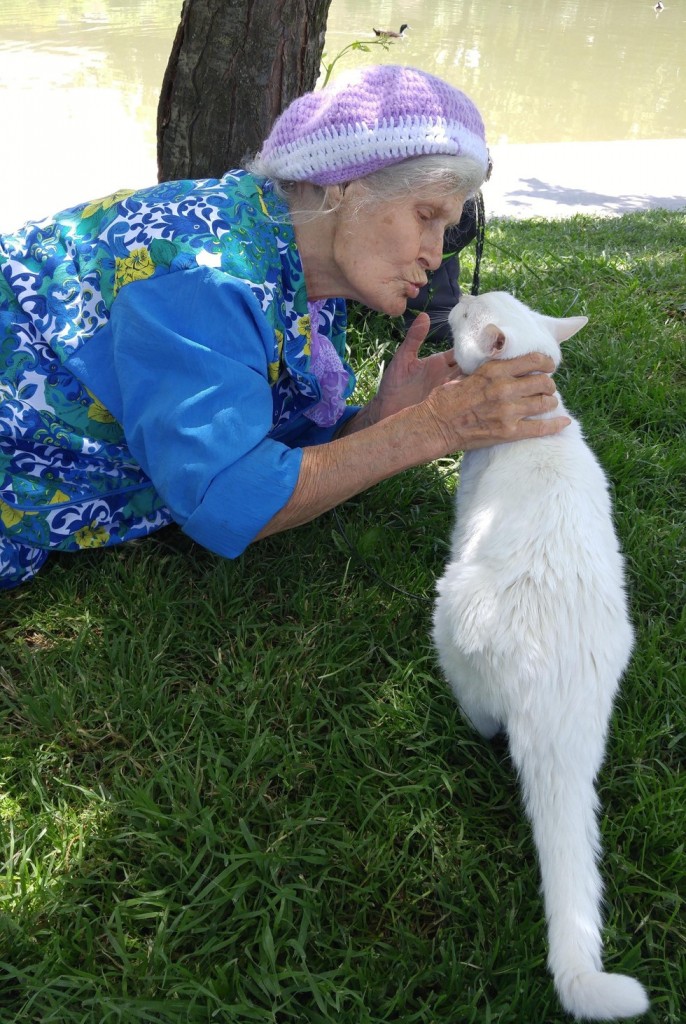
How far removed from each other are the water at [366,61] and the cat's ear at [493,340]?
4892mm

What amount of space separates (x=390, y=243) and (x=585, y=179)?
24.9 ft

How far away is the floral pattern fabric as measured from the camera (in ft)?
6.15

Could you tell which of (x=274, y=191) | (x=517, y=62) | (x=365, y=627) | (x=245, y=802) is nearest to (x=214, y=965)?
(x=245, y=802)

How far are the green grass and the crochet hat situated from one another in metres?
1.06

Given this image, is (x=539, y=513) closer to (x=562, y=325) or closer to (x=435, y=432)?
(x=435, y=432)

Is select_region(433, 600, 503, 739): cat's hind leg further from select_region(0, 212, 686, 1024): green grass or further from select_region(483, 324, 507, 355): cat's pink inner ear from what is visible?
select_region(483, 324, 507, 355): cat's pink inner ear

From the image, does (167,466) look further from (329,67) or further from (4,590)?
(329,67)

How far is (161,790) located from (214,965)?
42 centimetres

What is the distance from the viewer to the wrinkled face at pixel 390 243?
192cm

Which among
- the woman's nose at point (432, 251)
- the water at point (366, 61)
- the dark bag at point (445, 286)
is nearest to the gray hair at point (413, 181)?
the woman's nose at point (432, 251)

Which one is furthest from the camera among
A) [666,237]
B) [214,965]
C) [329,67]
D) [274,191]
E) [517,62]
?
[517,62]

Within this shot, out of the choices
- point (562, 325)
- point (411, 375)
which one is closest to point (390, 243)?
point (411, 375)

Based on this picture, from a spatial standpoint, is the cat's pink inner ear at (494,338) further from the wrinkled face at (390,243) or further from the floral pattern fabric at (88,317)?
the floral pattern fabric at (88,317)

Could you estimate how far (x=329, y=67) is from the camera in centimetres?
309
